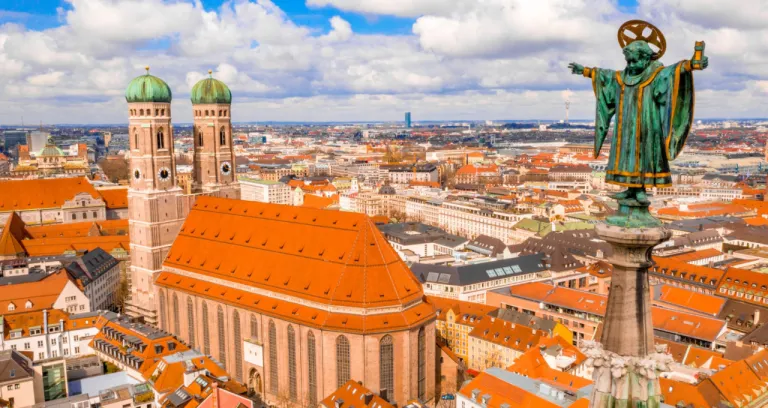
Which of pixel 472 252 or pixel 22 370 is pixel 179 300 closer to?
pixel 22 370

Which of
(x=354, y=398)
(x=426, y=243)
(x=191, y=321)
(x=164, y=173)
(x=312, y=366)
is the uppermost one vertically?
(x=164, y=173)

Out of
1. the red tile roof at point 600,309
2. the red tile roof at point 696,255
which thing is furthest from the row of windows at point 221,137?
the red tile roof at point 696,255

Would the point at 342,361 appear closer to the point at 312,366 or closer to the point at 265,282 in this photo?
the point at 312,366

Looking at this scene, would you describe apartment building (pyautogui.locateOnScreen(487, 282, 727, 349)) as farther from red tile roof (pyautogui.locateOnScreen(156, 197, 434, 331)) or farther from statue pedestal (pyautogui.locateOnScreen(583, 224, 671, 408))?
statue pedestal (pyautogui.locateOnScreen(583, 224, 671, 408))

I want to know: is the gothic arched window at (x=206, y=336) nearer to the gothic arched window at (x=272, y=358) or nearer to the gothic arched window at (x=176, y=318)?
the gothic arched window at (x=176, y=318)

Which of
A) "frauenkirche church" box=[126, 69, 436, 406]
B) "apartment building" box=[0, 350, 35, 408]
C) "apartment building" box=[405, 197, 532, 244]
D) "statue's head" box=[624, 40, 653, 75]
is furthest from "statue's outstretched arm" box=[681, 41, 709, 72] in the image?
"apartment building" box=[405, 197, 532, 244]

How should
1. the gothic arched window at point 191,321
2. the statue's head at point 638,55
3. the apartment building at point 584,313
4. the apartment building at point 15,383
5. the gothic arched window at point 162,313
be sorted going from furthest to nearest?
the gothic arched window at point 162,313 → the apartment building at point 584,313 → the gothic arched window at point 191,321 → the apartment building at point 15,383 → the statue's head at point 638,55

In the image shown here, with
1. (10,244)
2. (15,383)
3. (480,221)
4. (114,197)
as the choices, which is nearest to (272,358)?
(15,383)
